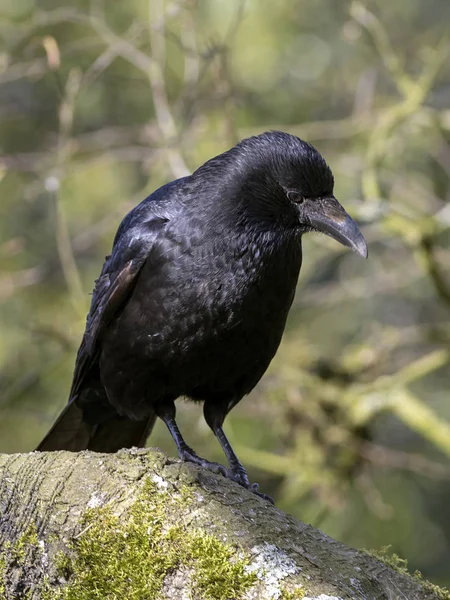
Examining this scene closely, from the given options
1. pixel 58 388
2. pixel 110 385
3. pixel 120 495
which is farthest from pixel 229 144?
pixel 120 495

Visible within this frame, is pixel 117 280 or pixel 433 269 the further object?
pixel 433 269

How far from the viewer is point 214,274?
3.64 m

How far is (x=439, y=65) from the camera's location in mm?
5055

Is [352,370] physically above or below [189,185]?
below

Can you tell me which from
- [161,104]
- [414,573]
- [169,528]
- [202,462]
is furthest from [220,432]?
[161,104]

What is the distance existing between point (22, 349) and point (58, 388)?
620 mm

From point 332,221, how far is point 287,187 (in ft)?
0.80

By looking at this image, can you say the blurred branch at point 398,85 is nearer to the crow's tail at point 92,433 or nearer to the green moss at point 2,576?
the crow's tail at point 92,433

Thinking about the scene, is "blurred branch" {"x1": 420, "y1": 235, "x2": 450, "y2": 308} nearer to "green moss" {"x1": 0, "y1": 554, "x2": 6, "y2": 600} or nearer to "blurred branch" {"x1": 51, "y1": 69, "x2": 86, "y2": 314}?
"blurred branch" {"x1": 51, "y1": 69, "x2": 86, "y2": 314}

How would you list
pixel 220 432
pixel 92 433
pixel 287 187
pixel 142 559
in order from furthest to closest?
pixel 92 433 < pixel 220 432 < pixel 287 187 < pixel 142 559

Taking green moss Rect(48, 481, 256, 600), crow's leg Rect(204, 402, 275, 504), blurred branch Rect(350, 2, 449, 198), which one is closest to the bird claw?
crow's leg Rect(204, 402, 275, 504)

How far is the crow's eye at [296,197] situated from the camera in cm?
372

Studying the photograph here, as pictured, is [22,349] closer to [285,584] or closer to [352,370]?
[352,370]

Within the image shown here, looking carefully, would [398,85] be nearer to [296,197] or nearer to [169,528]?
[296,197]
